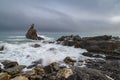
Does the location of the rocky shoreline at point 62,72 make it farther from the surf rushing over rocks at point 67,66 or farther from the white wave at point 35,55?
the white wave at point 35,55

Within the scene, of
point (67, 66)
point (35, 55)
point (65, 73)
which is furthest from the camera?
point (35, 55)

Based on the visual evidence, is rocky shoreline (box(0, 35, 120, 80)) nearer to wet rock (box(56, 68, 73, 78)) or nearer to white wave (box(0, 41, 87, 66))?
wet rock (box(56, 68, 73, 78))

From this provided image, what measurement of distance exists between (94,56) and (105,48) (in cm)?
388

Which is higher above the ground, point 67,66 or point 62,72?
point 62,72

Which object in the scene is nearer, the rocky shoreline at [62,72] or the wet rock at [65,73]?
the rocky shoreline at [62,72]

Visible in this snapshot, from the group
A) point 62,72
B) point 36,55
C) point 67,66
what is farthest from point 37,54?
point 62,72

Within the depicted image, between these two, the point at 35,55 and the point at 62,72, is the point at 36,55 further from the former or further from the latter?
the point at 62,72

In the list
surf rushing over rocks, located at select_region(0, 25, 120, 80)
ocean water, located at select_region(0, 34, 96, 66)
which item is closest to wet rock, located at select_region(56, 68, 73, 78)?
surf rushing over rocks, located at select_region(0, 25, 120, 80)

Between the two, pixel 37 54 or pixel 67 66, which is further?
pixel 37 54

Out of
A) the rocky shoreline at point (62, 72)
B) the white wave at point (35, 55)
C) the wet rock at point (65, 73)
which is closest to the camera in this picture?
the rocky shoreline at point (62, 72)

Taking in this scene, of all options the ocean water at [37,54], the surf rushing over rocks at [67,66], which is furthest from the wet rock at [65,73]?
the ocean water at [37,54]

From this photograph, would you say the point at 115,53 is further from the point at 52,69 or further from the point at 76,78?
the point at 76,78

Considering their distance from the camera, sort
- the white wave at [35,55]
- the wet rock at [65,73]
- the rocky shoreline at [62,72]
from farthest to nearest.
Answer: the white wave at [35,55] → the wet rock at [65,73] → the rocky shoreline at [62,72]

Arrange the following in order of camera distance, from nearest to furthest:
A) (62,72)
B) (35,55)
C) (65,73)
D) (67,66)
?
(65,73)
(62,72)
(67,66)
(35,55)
